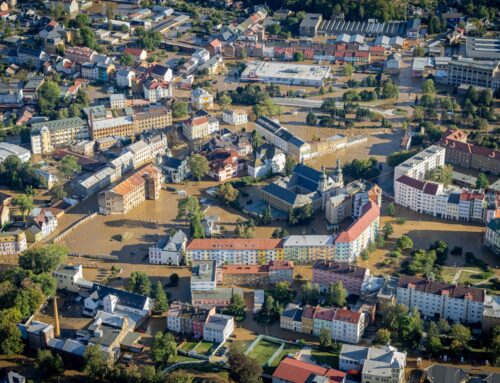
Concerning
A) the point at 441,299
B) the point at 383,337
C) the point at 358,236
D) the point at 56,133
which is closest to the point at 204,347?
the point at 383,337

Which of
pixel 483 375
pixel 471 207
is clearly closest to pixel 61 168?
pixel 471 207

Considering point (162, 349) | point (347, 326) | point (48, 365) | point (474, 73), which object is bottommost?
point (48, 365)

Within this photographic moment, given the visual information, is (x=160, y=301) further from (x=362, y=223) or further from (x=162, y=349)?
(x=362, y=223)

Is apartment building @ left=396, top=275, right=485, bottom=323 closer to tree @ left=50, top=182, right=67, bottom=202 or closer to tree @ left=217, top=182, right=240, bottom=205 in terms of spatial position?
tree @ left=217, top=182, right=240, bottom=205

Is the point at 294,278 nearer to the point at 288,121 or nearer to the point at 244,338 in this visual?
the point at 244,338

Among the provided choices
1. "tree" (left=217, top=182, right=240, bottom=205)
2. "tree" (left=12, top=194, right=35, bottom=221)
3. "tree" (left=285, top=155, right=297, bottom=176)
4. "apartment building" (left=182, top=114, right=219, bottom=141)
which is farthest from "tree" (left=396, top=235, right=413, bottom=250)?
"tree" (left=12, top=194, right=35, bottom=221)

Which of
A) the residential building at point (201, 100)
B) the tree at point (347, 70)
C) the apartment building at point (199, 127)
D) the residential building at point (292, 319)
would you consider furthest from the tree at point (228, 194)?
the tree at point (347, 70)

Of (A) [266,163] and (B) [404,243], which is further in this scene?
(A) [266,163]
